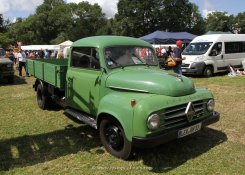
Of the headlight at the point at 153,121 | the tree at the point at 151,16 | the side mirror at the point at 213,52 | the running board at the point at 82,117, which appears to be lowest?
the running board at the point at 82,117

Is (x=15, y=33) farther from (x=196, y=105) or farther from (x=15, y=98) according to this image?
(x=196, y=105)

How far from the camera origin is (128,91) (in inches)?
218

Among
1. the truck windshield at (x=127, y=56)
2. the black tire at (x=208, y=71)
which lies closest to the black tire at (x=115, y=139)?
the truck windshield at (x=127, y=56)

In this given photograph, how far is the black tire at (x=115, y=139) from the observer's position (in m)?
5.20

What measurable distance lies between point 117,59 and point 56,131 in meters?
2.21

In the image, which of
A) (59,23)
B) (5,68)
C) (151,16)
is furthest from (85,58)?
(59,23)

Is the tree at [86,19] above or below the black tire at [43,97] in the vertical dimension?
above

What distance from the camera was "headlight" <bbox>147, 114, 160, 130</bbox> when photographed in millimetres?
4785

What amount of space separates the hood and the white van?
419 inches

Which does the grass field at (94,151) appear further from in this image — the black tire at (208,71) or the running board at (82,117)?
the black tire at (208,71)

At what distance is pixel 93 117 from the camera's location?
638 centimetres

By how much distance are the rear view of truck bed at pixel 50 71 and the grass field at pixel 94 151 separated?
0.98 m

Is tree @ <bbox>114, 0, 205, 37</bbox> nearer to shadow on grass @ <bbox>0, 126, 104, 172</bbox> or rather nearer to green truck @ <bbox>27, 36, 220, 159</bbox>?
green truck @ <bbox>27, 36, 220, 159</bbox>

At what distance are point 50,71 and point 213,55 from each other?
35.2ft
